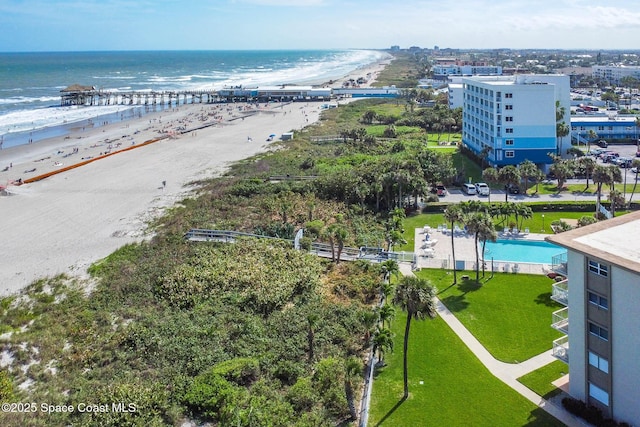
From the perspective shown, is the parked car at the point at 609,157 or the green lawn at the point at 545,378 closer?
the green lawn at the point at 545,378

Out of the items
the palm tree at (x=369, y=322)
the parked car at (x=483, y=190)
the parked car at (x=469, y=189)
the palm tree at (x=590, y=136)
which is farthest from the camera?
the palm tree at (x=590, y=136)

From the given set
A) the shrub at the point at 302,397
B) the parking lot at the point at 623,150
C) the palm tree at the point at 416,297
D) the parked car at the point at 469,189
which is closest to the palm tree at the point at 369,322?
the palm tree at the point at 416,297

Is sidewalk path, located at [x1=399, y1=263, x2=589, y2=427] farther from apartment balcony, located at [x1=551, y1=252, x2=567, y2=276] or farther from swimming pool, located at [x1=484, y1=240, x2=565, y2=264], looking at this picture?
swimming pool, located at [x1=484, y1=240, x2=565, y2=264]

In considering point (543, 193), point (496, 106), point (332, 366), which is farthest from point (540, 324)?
point (496, 106)

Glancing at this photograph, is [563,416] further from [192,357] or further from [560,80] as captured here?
[560,80]

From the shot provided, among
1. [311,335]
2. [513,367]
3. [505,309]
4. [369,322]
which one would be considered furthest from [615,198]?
[311,335]

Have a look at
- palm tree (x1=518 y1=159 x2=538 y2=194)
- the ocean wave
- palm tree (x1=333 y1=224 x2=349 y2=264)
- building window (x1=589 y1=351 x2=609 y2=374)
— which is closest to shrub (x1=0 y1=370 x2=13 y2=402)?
palm tree (x1=333 y1=224 x2=349 y2=264)

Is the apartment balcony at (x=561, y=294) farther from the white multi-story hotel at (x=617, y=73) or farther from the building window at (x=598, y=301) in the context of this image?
the white multi-story hotel at (x=617, y=73)

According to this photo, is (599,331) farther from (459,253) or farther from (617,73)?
(617,73)
